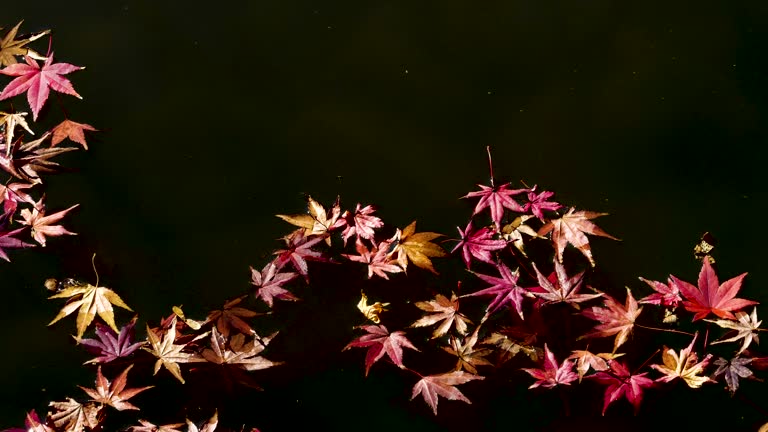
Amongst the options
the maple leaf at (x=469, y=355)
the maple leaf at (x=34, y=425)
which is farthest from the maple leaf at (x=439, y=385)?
the maple leaf at (x=34, y=425)

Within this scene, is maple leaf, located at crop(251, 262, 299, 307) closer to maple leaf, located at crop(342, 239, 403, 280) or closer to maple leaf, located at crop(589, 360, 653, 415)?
maple leaf, located at crop(342, 239, 403, 280)

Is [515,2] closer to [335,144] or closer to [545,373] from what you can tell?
[335,144]

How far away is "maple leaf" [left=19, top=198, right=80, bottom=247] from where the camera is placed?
194cm

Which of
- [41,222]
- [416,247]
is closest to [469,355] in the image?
[416,247]

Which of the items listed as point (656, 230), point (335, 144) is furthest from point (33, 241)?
point (656, 230)

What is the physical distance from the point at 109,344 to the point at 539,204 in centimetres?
129

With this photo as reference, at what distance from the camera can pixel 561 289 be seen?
72.4 inches

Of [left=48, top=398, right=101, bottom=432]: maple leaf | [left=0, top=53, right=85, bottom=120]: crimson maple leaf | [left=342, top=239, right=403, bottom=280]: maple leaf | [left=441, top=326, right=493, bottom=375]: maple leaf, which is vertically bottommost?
[left=48, top=398, right=101, bottom=432]: maple leaf

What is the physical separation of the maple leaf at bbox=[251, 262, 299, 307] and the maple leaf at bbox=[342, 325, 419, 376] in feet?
0.75

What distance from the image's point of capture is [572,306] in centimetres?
→ 195

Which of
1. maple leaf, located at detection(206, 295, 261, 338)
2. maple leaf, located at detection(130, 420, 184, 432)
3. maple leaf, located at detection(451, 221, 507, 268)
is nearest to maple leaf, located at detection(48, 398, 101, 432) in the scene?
maple leaf, located at detection(130, 420, 184, 432)

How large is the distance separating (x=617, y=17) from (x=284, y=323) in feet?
4.63

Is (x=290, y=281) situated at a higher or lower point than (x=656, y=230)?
lower

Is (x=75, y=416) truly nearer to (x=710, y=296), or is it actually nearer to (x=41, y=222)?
(x=41, y=222)
